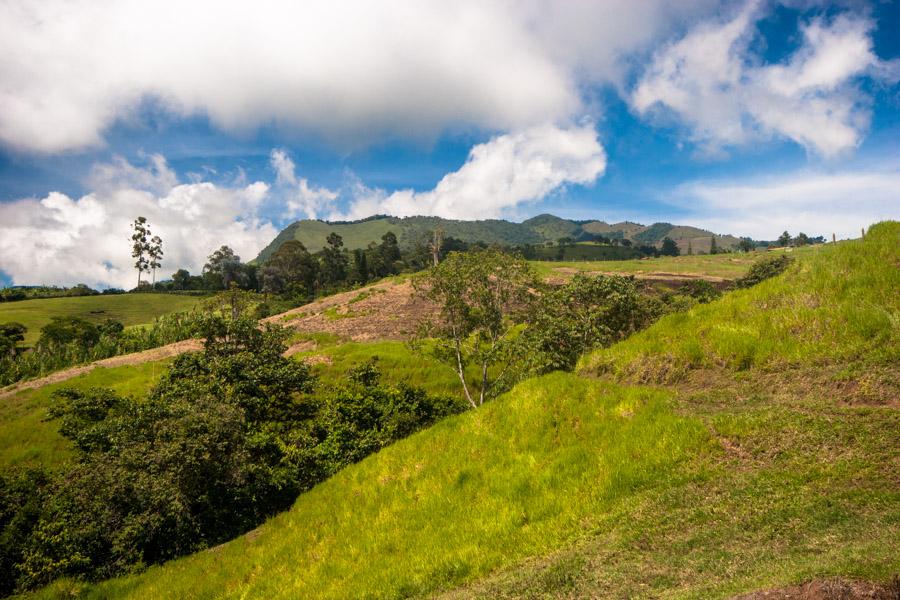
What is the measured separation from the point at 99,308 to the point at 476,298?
5382 inches

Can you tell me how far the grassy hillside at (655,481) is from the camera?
16.2 feet

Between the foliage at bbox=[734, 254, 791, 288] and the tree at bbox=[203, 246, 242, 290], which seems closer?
the foliage at bbox=[734, 254, 791, 288]

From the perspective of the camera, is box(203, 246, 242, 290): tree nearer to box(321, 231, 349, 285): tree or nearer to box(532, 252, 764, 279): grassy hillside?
box(321, 231, 349, 285): tree

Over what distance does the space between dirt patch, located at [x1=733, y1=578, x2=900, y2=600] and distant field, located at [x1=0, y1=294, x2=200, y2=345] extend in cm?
12921

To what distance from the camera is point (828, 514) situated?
4.88 metres

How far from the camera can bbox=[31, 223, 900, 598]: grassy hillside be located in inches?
195

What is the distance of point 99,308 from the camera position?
121000 mm

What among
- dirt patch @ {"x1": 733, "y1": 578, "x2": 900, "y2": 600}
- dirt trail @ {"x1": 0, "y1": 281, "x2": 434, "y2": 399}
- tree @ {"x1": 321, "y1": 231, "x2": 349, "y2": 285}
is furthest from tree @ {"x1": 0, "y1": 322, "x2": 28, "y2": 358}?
dirt patch @ {"x1": 733, "y1": 578, "x2": 900, "y2": 600}

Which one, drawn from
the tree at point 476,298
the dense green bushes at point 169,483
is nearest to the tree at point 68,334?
the dense green bushes at point 169,483

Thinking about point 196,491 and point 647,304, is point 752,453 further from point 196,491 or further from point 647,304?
point 647,304

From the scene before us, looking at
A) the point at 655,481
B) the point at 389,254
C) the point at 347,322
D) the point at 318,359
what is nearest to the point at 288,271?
the point at 389,254

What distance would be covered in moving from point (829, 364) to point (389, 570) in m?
8.81

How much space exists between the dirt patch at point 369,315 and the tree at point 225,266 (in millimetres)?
80001

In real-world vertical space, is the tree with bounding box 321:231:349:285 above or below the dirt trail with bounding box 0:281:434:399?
above
